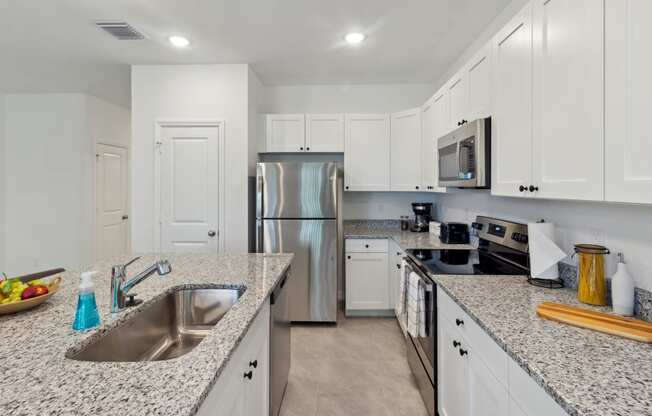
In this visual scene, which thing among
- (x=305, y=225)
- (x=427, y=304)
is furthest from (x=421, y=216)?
(x=427, y=304)

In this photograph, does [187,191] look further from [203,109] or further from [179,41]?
[179,41]

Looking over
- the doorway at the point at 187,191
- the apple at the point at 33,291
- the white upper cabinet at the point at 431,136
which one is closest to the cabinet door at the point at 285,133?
the doorway at the point at 187,191

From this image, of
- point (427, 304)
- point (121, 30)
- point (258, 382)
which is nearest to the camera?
point (258, 382)

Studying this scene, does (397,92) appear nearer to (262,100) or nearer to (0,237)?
(262,100)

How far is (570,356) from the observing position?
91 cm

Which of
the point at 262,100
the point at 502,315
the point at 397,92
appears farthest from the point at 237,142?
the point at 502,315

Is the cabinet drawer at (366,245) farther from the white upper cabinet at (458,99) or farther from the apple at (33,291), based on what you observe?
the apple at (33,291)

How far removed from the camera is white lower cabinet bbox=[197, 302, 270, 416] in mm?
918

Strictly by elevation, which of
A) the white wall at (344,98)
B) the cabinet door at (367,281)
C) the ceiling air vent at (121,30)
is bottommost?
the cabinet door at (367,281)

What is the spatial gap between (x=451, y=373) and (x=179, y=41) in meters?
3.23

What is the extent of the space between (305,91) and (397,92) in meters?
1.15

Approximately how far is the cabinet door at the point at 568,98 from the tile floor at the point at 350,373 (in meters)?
1.63

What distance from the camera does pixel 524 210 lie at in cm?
207

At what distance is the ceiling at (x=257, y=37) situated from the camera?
234 centimetres
